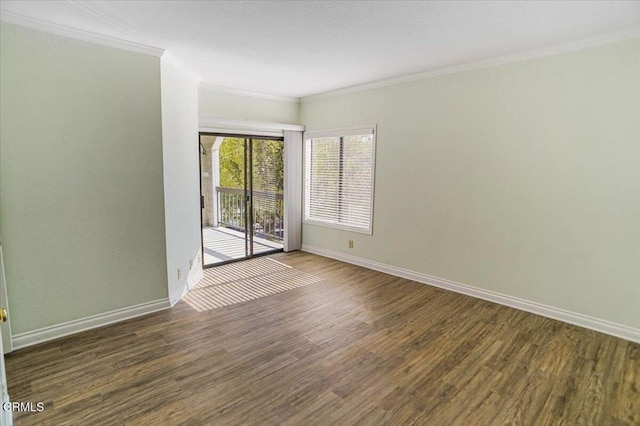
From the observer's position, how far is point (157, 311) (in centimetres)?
341

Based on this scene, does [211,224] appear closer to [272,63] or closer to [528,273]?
[272,63]

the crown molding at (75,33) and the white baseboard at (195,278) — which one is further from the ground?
the crown molding at (75,33)

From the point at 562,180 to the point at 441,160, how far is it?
1.21m

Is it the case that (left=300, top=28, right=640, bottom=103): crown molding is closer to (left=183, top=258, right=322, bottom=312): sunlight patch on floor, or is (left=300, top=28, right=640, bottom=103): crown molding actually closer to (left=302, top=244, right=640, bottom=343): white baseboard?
(left=302, top=244, right=640, bottom=343): white baseboard

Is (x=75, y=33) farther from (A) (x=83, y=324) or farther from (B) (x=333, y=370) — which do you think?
(B) (x=333, y=370)

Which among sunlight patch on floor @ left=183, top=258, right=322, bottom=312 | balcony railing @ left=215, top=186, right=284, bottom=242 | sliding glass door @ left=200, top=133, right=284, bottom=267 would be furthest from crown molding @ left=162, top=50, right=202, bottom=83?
sunlight patch on floor @ left=183, top=258, right=322, bottom=312

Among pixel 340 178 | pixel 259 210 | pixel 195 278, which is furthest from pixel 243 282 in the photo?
pixel 340 178

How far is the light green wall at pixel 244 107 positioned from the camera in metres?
4.61

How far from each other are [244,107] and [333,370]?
3.85 meters

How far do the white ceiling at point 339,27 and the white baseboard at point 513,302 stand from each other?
2.47 m

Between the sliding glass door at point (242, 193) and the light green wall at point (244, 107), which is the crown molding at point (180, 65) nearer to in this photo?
the light green wall at point (244, 107)

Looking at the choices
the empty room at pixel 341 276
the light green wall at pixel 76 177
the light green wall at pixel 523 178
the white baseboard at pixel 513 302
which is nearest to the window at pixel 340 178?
the light green wall at pixel 523 178

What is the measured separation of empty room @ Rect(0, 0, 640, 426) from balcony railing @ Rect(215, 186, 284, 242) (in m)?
1.32

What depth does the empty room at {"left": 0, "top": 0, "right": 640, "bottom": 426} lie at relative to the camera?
2297mm
